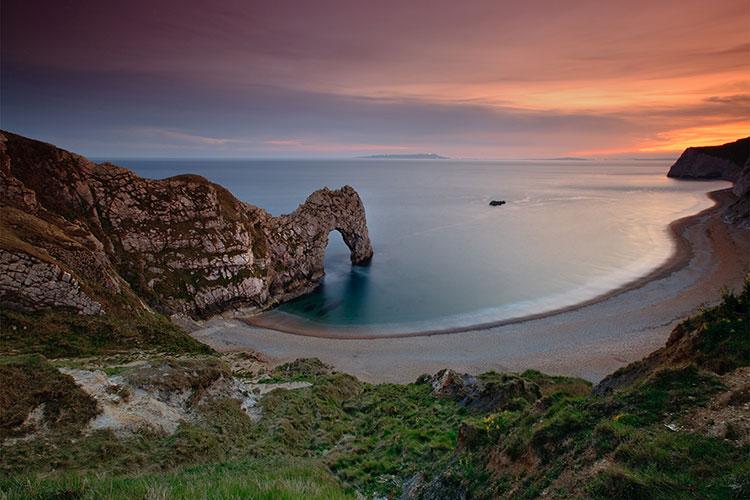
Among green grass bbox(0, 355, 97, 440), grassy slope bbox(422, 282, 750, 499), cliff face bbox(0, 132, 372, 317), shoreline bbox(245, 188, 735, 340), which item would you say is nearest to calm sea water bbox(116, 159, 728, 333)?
shoreline bbox(245, 188, 735, 340)

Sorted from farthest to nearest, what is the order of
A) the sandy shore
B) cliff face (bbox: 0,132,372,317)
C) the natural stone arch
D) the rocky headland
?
the natural stone arch < the sandy shore < cliff face (bbox: 0,132,372,317) < the rocky headland

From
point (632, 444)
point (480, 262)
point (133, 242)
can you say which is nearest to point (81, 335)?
point (133, 242)

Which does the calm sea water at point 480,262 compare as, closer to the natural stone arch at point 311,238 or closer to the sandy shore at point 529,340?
the natural stone arch at point 311,238

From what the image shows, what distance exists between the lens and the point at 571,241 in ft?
270

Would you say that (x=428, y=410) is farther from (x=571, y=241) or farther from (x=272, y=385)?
(x=571, y=241)

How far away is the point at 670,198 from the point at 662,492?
172 meters

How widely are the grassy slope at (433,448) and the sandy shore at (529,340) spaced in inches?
543

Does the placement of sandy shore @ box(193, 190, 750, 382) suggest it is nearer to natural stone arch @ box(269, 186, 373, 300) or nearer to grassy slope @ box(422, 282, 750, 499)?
natural stone arch @ box(269, 186, 373, 300)

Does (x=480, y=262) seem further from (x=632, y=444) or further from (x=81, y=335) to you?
(x=632, y=444)

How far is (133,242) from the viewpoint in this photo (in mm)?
43344

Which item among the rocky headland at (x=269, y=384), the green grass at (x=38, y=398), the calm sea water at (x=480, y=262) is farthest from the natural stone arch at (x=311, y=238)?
the green grass at (x=38, y=398)

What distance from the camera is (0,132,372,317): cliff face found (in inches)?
1164

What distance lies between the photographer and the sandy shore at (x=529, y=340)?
3347 centimetres

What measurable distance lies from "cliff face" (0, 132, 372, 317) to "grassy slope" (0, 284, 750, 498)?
15.1 m
